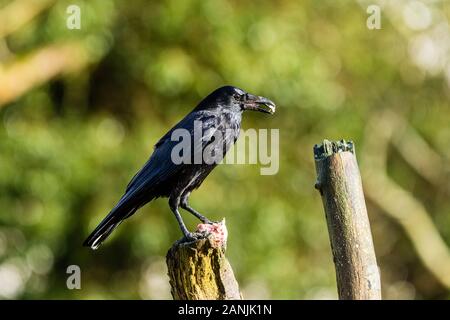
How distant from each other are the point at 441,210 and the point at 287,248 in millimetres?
3510

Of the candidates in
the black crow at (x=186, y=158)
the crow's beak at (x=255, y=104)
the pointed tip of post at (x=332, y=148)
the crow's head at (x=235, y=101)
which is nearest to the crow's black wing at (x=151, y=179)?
the black crow at (x=186, y=158)

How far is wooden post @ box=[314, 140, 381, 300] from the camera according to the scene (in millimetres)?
3445

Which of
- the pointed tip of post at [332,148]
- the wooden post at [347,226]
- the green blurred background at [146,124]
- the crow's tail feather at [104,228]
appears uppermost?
the green blurred background at [146,124]

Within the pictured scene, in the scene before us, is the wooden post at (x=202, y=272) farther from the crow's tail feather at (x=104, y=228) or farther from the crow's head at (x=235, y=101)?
the crow's head at (x=235, y=101)

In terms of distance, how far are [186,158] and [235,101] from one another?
A: 0.55m

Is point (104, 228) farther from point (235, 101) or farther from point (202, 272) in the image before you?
point (235, 101)

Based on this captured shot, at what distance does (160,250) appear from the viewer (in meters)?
9.50

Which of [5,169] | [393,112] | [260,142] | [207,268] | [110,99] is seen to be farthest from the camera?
[393,112]

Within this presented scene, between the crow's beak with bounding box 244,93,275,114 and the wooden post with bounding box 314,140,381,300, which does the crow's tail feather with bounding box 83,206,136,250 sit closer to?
the crow's beak with bounding box 244,93,275,114

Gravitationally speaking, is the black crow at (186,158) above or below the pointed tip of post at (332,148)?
above

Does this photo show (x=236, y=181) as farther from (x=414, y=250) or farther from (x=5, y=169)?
(x=414, y=250)

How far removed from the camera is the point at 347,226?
3.48m

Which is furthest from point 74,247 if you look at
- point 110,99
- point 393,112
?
point 393,112

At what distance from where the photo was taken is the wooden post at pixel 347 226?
11.3 ft
